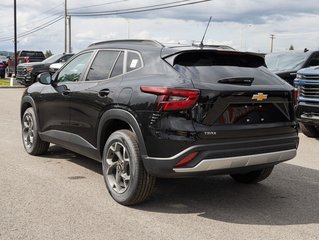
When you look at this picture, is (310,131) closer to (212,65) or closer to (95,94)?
(212,65)

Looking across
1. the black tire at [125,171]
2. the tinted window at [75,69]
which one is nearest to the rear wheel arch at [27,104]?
the tinted window at [75,69]

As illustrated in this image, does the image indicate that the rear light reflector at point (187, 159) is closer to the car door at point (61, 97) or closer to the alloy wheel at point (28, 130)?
the car door at point (61, 97)

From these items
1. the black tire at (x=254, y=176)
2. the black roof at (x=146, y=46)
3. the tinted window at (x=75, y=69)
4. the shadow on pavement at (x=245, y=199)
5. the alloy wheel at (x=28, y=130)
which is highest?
the black roof at (x=146, y=46)

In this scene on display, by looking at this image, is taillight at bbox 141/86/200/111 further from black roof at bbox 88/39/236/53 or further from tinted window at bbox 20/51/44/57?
tinted window at bbox 20/51/44/57

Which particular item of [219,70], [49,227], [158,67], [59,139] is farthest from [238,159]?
[59,139]

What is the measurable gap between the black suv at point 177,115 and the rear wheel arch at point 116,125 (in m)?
0.01

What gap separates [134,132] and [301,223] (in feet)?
6.19

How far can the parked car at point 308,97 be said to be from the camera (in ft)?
28.9

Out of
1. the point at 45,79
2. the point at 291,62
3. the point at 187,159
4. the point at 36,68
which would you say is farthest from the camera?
the point at 36,68

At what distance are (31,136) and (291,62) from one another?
7674 millimetres

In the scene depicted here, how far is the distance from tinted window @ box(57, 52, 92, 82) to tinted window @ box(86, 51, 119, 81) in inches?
8.5

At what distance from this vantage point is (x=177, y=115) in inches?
169

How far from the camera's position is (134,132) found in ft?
15.3

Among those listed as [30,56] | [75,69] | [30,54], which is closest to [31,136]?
[75,69]
